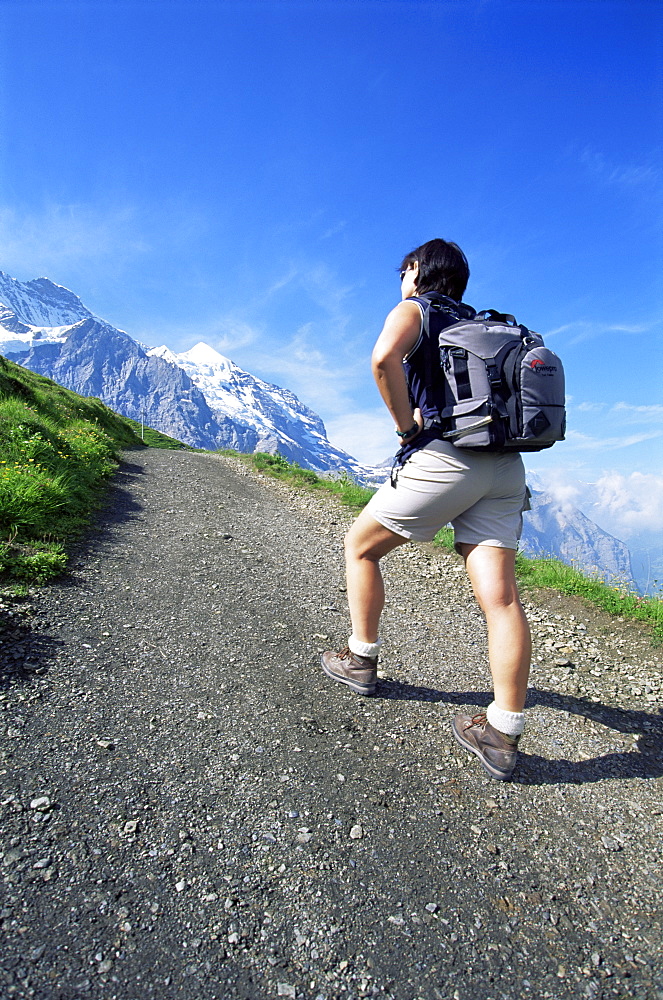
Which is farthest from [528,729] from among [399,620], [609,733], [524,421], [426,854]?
[524,421]

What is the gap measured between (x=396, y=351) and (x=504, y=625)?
5.73 ft

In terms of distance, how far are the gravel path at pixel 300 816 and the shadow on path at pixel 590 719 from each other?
0.07ft

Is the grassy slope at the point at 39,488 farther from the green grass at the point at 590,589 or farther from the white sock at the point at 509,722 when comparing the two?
the green grass at the point at 590,589

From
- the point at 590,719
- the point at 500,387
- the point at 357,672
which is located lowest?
the point at 357,672

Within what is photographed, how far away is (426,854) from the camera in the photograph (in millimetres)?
2404

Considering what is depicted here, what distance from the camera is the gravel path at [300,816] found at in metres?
1.86

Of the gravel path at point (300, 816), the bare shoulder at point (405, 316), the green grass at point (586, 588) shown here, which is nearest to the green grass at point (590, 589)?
the green grass at point (586, 588)

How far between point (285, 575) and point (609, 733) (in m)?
3.78

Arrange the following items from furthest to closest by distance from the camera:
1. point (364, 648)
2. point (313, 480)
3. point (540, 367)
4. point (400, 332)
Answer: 1. point (313, 480)
2. point (364, 648)
3. point (400, 332)
4. point (540, 367)

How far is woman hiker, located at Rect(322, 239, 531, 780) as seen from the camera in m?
3.02

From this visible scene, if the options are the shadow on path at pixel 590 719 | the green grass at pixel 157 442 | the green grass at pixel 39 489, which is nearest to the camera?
the shadow on path at pixel 590 719

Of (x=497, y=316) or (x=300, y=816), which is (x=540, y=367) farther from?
(x=300, y=816)

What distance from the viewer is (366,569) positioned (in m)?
3.60

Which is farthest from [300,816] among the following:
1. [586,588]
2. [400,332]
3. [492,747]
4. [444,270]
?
[586,588]
